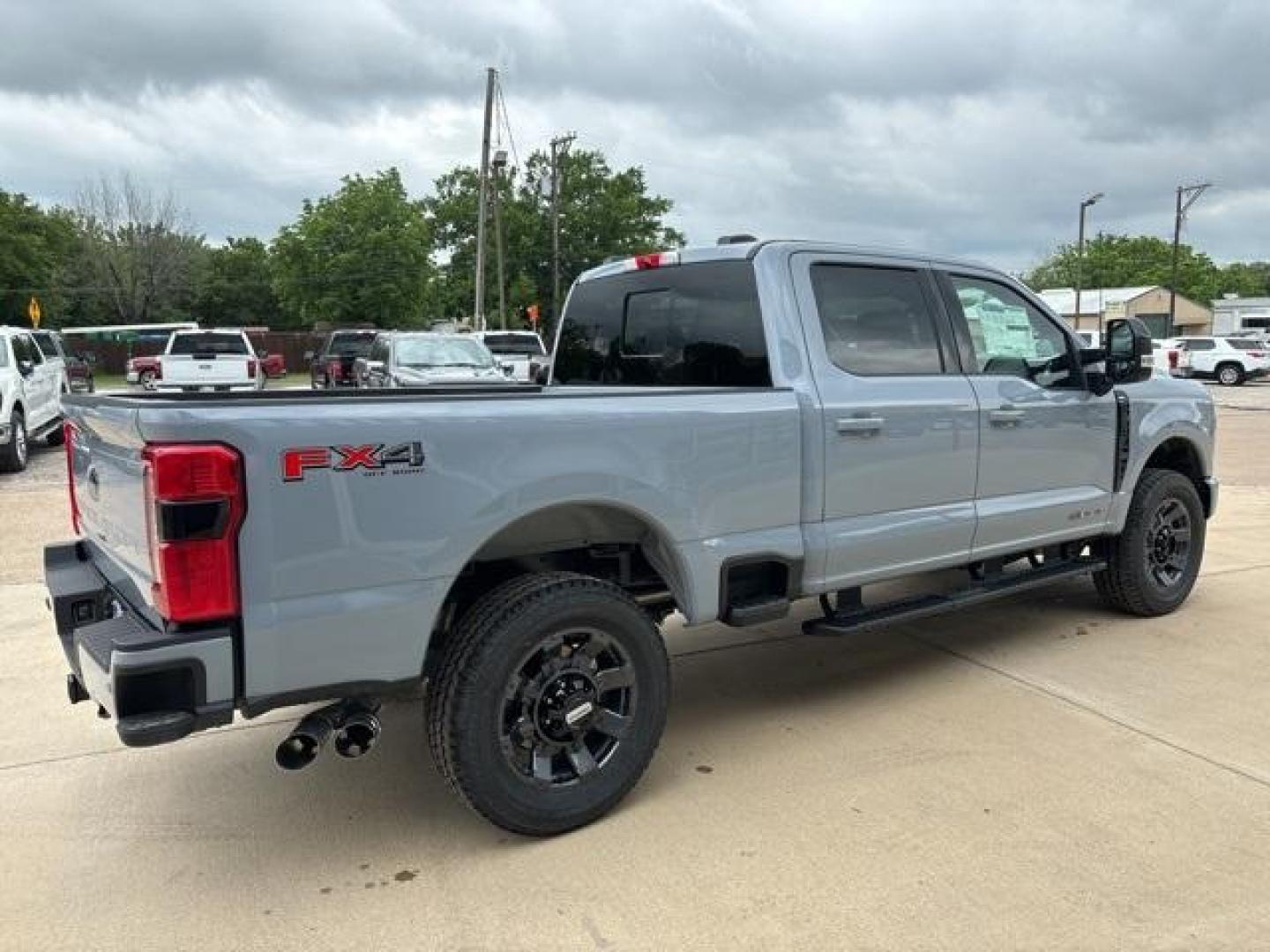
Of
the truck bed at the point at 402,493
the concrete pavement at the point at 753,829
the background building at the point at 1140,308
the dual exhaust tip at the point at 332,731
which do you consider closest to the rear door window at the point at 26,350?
the concrete pavement at the point at 753,829

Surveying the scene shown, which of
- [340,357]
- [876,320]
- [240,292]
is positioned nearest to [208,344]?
[340,357]

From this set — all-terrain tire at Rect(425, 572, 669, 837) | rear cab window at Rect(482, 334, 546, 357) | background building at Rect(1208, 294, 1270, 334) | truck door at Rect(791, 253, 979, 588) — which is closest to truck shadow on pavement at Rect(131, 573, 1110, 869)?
all-terrain tire at Rect(425, 572, 669, 837)

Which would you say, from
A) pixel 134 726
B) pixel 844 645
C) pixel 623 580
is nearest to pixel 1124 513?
pixel 844 645

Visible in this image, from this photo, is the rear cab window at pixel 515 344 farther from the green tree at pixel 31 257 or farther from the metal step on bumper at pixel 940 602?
the green tree at pixel 31 257

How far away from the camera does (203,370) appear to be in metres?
19.6

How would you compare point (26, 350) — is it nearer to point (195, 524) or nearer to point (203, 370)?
point (203, 370)

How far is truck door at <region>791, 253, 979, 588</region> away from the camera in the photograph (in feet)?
13.5

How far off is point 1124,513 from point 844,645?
5.46ft

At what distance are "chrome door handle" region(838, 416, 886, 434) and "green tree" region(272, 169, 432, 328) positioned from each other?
163 ft

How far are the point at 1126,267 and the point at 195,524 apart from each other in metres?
115

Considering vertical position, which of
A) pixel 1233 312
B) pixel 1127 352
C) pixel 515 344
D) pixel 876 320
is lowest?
pixel 1127 352

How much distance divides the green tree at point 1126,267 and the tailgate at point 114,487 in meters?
107

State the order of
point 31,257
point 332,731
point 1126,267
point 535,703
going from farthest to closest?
point 1126,267, point 31,257, point 535,703, point 332,731

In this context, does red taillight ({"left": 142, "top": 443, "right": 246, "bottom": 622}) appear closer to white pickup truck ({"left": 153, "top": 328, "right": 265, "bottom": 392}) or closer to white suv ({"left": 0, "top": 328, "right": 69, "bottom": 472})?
white suv ({"left": 0, "top": 328, "right": 69, "bottom": 472})
